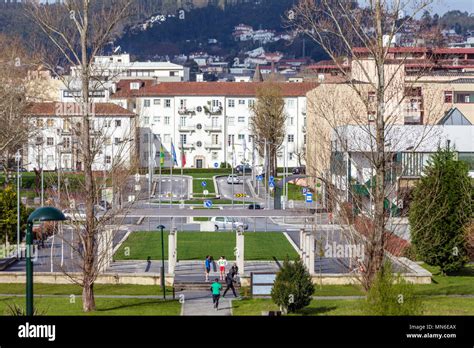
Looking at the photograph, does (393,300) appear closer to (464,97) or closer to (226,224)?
(226,224)

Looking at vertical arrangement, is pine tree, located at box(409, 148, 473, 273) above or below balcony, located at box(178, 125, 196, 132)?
below

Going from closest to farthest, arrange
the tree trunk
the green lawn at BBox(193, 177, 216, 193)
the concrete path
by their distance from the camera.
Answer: the tree trunk < the concrete path < the green lawn at BBox(193, 177, 216, 193)

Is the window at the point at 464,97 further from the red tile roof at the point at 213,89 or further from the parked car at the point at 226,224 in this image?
the red tile roof at the point at 213,89

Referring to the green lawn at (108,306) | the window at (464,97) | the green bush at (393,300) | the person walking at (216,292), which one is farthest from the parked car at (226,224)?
the green bush at (393,300)

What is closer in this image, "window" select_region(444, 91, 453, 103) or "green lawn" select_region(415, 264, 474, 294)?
"green lawn" select_region(415, 264, 474, 294)

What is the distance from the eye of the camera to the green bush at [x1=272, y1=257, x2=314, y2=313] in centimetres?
2291

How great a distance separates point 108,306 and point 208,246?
52.2ft

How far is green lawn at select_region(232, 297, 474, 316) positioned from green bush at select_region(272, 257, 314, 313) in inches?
10.7

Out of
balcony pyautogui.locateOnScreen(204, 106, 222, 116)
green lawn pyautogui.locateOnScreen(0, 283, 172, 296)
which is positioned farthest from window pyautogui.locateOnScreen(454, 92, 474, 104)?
green lawn pyautogui.locateOnScreen(0, 283, 172, 296)

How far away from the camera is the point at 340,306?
22859 mm

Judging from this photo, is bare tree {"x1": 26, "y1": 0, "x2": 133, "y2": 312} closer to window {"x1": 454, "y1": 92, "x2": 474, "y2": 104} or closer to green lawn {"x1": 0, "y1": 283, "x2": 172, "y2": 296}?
green lawn {"x1": 0, "y1": 283, "x2": 172, "y2": 296}

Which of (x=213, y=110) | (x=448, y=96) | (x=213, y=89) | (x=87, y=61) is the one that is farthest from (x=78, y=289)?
(x=213, y=89)

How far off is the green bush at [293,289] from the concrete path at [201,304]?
1.28 m
